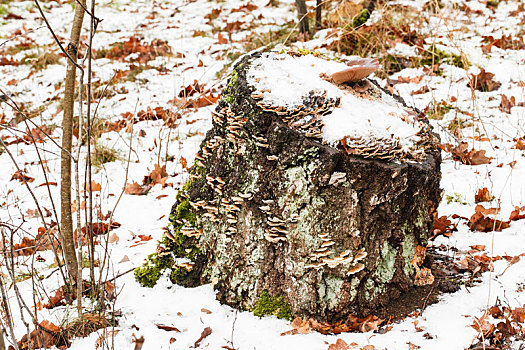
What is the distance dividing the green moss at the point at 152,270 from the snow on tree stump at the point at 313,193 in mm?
425

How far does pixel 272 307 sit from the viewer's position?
2803mm

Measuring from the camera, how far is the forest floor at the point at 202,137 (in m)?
2.63

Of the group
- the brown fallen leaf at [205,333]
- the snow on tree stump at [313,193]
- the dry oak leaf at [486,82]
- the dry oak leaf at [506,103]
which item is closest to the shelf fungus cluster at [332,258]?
the snow on tree stump at [313,193]

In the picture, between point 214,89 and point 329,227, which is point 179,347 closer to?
point 329,227

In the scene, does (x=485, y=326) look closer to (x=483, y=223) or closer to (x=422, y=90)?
(x=483, y=223)

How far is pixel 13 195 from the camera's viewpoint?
5.00m

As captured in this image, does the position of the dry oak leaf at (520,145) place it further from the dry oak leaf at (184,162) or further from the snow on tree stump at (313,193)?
the dry oak leaf at (184,162)

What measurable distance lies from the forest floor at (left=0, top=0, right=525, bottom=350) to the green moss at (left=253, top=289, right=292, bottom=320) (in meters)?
0.05

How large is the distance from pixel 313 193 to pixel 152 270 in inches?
60.2

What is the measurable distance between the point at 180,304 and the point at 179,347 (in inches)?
18.3

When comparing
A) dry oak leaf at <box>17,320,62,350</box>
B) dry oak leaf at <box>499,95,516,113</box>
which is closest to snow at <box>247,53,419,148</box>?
dry oak leaf at <box>17,320,62,350</box>

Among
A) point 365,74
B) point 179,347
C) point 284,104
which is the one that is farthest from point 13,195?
point 365,74

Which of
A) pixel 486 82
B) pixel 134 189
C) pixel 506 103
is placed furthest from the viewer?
pixel 486 82

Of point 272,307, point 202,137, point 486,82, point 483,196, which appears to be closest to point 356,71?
point 272,307
